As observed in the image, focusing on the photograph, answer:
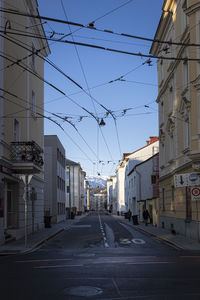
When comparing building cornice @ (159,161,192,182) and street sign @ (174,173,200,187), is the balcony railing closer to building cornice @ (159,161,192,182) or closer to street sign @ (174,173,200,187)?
street sign @ (174,173,200,187)

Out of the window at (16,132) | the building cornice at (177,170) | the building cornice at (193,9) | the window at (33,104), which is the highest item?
the building cornice at (193,9)

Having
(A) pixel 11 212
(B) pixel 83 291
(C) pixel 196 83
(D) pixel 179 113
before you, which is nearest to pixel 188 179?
(C) pixel 196 83

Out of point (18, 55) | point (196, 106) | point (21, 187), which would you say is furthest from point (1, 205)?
point (196, 106)

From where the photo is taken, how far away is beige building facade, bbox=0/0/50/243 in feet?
62.2

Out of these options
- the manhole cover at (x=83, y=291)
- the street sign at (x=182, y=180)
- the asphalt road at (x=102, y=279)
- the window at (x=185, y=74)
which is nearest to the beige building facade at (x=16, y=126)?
the asphalt road at (x=102, y=279)

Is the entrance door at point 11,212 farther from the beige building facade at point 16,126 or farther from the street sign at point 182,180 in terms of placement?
the street sign at point 182,180

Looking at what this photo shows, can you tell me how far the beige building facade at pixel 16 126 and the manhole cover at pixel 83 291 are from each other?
10516 mm

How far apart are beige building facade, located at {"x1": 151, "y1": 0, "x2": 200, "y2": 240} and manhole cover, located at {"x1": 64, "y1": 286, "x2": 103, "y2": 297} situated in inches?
447

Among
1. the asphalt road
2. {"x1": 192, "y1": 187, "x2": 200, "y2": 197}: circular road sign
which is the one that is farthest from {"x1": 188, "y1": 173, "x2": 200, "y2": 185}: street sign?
the asphalt road

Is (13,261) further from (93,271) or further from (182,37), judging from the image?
(182,37)

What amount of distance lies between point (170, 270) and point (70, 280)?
9.64 ft

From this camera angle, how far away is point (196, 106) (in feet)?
63.8

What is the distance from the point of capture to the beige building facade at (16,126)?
1897 cm

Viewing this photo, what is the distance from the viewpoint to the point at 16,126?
22.9 metres
